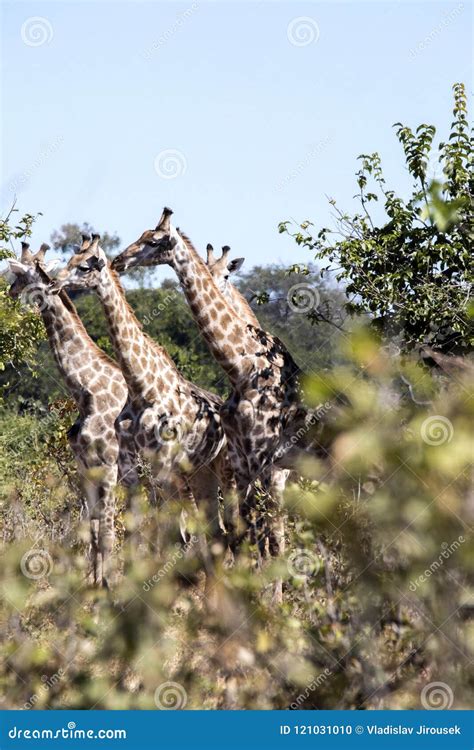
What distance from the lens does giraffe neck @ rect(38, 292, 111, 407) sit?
1251cm

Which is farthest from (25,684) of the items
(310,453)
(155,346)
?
(155,346)

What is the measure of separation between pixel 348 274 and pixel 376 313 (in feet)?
1.65

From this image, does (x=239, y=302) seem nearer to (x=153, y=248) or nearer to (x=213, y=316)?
(x=213, y=316)

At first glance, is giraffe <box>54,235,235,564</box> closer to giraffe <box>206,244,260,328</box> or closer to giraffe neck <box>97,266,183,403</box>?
giraffe neck <box>97,266,183,403</box>

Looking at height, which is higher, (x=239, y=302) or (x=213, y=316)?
(x=239, y=302)

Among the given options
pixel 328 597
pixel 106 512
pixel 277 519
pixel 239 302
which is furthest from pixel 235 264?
pixel 328 597

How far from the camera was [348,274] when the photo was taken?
1207cm

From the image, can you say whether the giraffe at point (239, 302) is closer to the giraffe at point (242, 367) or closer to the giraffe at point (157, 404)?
the giraffe at point (242, 367)

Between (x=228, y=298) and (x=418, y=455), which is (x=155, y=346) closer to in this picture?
(x=228, y=298)

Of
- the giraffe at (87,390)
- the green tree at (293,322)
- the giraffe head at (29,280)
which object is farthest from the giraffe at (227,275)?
the green tree at (293,322)

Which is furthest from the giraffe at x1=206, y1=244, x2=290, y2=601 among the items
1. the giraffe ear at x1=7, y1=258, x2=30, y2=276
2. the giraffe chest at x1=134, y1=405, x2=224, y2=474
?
the giraffe ear at x1=7, y1=258, x2=30, y2=276

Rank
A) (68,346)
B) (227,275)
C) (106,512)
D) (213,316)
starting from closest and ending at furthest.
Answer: (213,316), (106,512), (68,346), (227,275)

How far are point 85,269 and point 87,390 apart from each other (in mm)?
1586

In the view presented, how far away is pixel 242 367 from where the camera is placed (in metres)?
11.0
